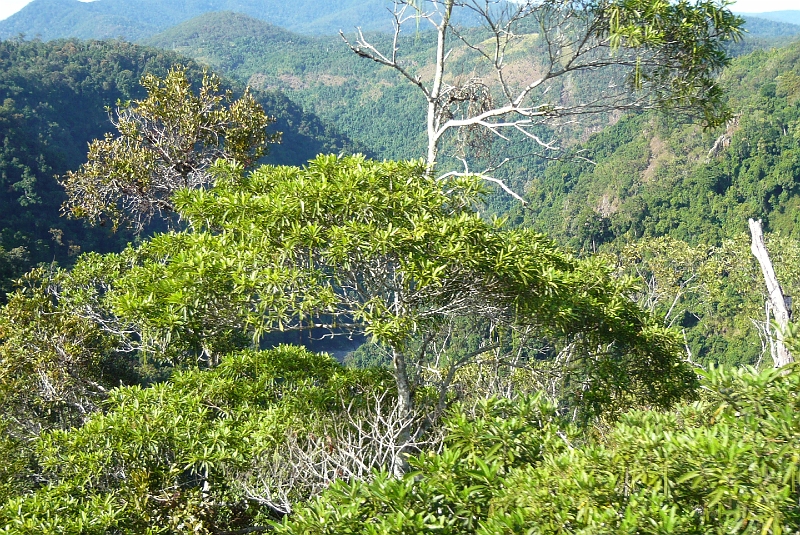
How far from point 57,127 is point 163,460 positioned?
48.4m

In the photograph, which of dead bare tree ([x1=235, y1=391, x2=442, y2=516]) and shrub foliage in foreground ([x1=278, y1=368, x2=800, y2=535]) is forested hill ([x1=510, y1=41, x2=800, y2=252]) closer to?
dead bare tree ([x1=235, y1=391, x2=442, y2=516])

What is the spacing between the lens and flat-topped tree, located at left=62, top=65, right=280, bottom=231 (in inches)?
270

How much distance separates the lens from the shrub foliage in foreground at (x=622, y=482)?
2.00 m

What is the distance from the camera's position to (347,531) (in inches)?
98.0

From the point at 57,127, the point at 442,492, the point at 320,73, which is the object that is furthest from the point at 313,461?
the point at 320,73

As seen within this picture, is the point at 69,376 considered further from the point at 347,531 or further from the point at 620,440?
the point at 620,440

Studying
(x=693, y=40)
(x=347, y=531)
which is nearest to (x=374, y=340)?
(x=347, y=531)

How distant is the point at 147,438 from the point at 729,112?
17.2ft

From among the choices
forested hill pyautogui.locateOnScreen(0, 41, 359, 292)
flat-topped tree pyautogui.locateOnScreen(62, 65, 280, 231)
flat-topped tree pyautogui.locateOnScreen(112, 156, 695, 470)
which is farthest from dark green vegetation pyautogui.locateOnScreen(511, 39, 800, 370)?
forested hill pyautogui.locateOnScreen(0, 41, 359, 292)

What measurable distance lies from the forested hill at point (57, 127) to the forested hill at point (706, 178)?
81.8 ft

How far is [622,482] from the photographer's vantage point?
8.05ft

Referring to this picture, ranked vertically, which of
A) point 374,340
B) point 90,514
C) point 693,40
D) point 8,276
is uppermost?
point 693,40

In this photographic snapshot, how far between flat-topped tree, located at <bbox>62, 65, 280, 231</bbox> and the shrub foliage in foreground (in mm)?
5008

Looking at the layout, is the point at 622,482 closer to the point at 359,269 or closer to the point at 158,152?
the point at 359,269
